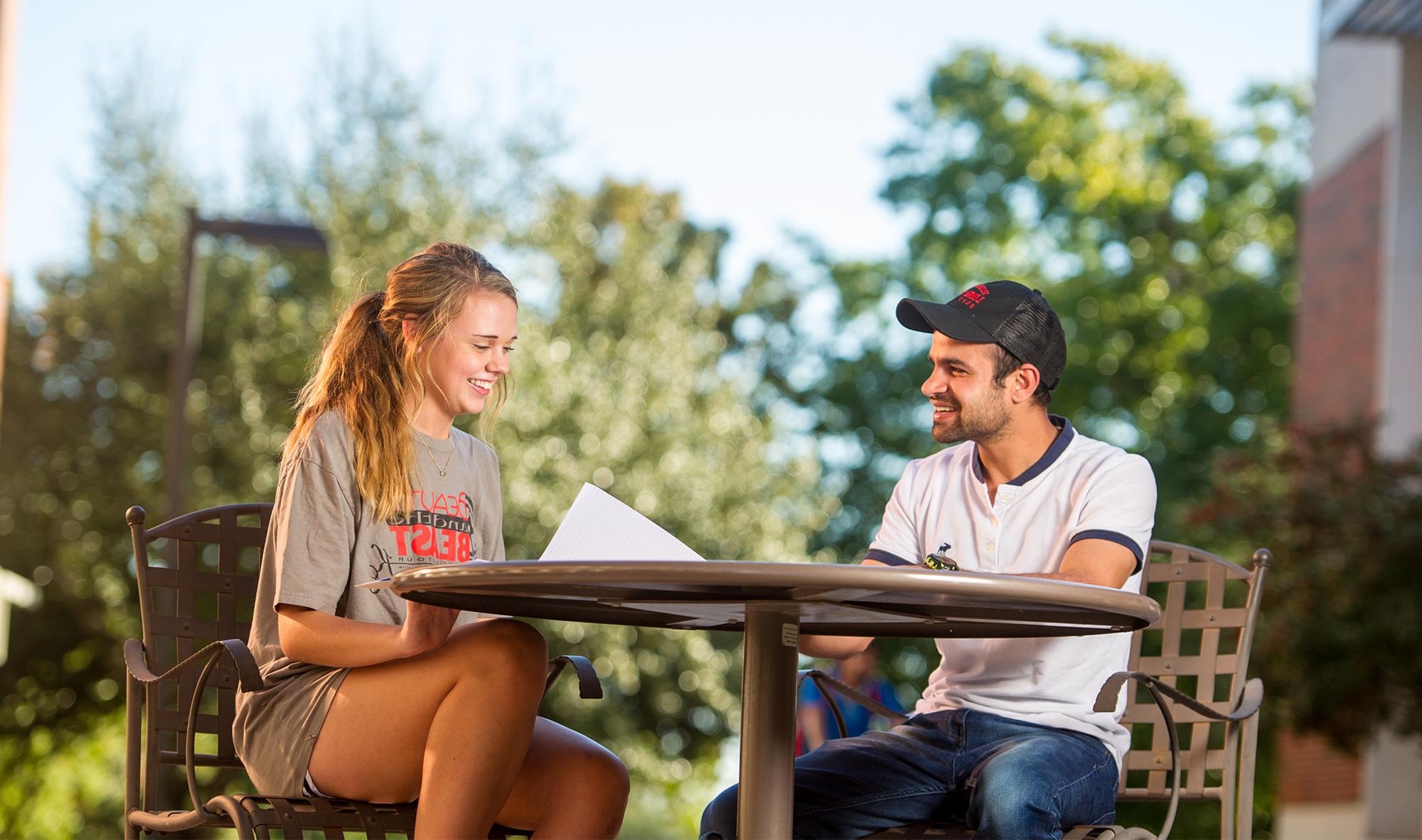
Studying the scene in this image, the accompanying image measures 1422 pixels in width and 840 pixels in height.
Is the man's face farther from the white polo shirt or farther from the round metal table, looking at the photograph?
the round metal table

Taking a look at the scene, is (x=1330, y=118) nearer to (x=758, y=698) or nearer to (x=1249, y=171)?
(x=1249, y=171)

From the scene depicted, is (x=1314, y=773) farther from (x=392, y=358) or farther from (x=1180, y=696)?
(x=392, y=358)

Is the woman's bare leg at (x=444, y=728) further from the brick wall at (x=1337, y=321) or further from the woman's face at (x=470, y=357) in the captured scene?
the brick wall at (x=1337, y=321)

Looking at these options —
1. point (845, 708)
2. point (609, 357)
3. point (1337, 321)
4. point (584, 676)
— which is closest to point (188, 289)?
point (845, 708)

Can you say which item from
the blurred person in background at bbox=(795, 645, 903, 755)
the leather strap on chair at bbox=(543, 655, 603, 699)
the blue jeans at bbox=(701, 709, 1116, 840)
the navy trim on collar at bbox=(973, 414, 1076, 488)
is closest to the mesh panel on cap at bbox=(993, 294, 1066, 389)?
the navy trim on collar at bbox=(973, 414, 1076, 488)

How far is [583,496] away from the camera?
2.59m

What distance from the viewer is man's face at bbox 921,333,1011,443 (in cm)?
324

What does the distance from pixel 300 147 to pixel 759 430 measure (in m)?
6.68

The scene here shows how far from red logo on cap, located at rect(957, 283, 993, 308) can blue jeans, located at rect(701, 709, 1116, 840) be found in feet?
2.86

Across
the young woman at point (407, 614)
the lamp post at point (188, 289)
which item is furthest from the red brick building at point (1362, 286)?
the young woman at point (407, 614)

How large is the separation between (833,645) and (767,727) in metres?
0.69

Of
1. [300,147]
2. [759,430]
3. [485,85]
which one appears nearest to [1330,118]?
[759,430]

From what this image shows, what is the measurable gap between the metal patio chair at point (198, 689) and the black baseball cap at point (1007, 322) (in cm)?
104

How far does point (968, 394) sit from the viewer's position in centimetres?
324
